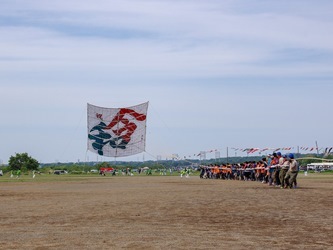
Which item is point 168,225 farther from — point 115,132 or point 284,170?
point 115,132

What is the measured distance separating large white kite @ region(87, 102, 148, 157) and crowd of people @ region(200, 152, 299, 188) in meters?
20.6

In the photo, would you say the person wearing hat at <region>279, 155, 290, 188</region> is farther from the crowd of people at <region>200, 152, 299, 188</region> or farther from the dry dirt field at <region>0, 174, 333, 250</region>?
the dry dirt field at <region>0, 174, 333, 250</region>

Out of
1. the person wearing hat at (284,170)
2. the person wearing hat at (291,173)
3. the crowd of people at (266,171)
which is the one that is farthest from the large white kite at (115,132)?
the person wearing hat at (291,173)

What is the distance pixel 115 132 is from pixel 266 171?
4667 cm

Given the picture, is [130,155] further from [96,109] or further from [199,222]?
[199,222]

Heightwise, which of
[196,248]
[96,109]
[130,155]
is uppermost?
[96,109]

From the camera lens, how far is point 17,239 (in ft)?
40.3

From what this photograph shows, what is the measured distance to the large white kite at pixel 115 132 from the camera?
88875 millimetres

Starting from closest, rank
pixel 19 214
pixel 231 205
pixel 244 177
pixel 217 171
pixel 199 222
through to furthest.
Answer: pixel 199 222
pixel 19 214
pixel 231 205
pixel 244 177
pixel 217 171

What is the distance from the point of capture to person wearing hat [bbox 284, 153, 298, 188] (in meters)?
32.4

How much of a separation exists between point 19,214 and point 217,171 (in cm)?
4880

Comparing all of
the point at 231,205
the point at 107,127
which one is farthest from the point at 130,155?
the point at 231,205

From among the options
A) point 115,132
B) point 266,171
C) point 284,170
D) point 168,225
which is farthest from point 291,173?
point 115,132

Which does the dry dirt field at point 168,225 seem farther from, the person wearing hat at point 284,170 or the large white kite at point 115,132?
the large white kite at point 115,132
